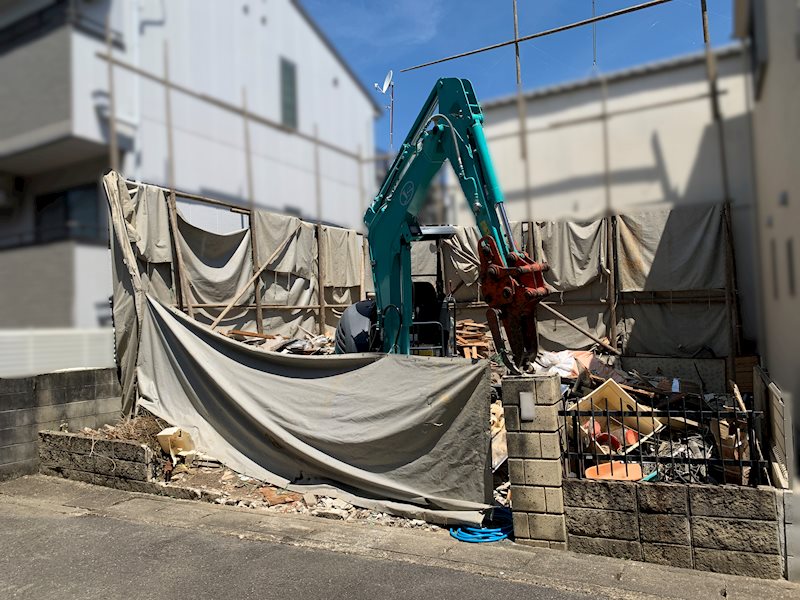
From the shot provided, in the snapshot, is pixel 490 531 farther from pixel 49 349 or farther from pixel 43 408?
pixel 43 408

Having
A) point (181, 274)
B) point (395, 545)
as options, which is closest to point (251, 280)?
point (181, 274)

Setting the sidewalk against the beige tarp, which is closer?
the sidewalk

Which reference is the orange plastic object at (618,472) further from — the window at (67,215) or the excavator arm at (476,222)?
the window at (67,215)

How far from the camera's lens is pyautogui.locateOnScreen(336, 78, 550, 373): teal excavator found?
5.23 m

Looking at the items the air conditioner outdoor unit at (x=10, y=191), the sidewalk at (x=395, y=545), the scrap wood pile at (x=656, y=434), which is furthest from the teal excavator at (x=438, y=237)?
the air conditioner outdoor unit at (x=10, y=191)

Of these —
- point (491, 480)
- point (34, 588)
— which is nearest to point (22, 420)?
point (34, 588)

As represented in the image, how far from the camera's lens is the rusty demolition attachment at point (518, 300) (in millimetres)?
5154

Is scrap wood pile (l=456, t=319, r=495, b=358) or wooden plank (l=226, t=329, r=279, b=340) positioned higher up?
wooden plank (l=226, t=329, r=279, b=340)

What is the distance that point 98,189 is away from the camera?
9.21ft

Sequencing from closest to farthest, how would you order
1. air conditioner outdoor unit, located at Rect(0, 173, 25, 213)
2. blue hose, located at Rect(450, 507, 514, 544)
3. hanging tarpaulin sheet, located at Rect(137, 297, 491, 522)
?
air conditioner outdoor unit, located at Rect(0, 173, 25, 213), blue hose, located at Rect(450, 507, 514, 544), hanging tarpaulin sheet, located at Rect(137, 297, 491, 522)

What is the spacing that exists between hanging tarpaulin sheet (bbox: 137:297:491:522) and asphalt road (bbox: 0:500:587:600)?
1.09 meters

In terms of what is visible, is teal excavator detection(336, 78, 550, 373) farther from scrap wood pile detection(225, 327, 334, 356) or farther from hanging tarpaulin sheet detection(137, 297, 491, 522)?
scrap wood pile detection(225, 327, 334, 356)

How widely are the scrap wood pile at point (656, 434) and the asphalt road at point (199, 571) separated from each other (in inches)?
54.0

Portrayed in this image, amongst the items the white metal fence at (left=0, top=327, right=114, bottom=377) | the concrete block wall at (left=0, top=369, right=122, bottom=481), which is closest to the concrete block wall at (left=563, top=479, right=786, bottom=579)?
the white metal fence at (left=0, top=327, right=114, bottom=377)
